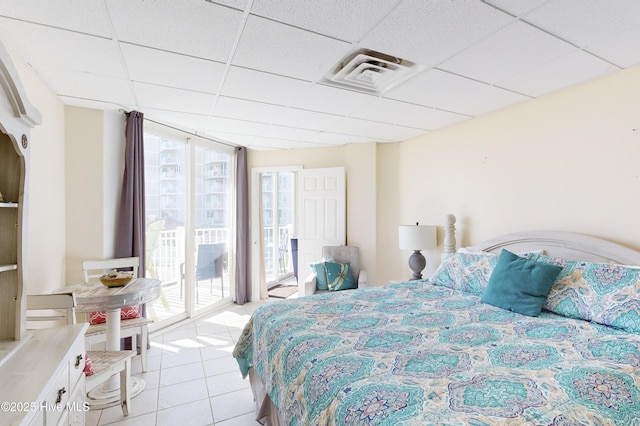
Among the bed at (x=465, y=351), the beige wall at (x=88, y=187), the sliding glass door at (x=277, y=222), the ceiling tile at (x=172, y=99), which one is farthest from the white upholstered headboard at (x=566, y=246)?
the sliding glass door at (x=277, y=222)

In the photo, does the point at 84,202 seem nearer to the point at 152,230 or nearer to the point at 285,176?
the point at 152,230

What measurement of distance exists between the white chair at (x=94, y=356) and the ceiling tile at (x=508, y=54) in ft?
9.05

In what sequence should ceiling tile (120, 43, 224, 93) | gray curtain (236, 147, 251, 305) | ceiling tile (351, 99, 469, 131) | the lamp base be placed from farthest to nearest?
1. gray curtain (236, 147, 251, 305)
2. the lamp base
3. ceiling tile (351, 99, 469, 131)
4. ceiling tile (120, 43, 224, 93)

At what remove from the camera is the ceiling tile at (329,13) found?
149cm

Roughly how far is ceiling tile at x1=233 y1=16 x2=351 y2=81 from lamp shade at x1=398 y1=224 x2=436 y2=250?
200 cm

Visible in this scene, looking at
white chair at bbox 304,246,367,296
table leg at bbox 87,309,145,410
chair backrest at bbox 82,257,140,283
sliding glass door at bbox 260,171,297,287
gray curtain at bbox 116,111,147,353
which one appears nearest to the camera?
table leg at bbox 87,309,145,410

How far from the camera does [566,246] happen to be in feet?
7.93

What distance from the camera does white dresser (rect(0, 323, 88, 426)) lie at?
0.93 m

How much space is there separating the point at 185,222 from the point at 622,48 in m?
4.28

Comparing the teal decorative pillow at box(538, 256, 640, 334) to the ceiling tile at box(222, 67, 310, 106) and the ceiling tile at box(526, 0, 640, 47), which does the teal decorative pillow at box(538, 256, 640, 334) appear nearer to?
the ceiling tile at box(526, 0, 640, 47)

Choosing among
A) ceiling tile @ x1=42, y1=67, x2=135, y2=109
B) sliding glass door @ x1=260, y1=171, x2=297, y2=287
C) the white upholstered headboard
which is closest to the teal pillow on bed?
the white upholstered headboard

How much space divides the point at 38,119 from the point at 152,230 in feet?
7.81

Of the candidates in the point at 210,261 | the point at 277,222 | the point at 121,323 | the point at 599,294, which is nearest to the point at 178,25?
the point at 121,323

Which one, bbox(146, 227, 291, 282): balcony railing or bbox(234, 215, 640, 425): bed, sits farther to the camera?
bbox(146, 227, 291, 282): balcony railing
